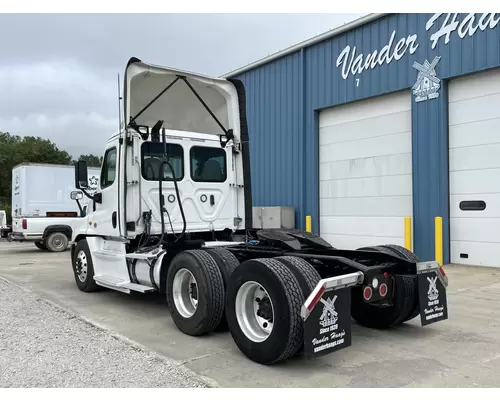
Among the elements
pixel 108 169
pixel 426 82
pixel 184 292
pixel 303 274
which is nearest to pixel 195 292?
pixel 184 292

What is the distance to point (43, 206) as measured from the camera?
16688 mm

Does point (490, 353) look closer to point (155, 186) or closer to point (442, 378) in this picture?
point (442, 378)

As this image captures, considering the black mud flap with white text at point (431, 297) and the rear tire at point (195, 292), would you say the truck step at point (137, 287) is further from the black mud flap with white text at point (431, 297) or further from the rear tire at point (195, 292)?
the black mud flap with white text at point (431, 297)

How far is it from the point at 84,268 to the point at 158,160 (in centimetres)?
263

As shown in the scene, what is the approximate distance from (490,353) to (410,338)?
81 cm

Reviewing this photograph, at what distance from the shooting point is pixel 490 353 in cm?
468

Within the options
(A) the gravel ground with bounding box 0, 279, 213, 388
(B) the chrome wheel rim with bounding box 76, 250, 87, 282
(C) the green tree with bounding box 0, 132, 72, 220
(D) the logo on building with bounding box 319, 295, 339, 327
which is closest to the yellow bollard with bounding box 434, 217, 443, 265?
(D) the logo on building with bounding box 319, 295, 339, 327

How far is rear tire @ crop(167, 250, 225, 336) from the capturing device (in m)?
5.17

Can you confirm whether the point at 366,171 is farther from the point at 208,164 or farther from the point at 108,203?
the point at 108,203

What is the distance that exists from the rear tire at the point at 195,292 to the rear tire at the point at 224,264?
48 millimetres

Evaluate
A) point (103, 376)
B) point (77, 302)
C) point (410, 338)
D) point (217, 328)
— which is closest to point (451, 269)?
point (410, 338)

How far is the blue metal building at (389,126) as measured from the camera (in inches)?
413

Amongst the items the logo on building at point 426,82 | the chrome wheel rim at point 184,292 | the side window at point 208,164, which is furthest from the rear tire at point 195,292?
the logo on building at point 426,82

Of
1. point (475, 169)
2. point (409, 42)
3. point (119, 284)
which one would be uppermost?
point (409, 42)
